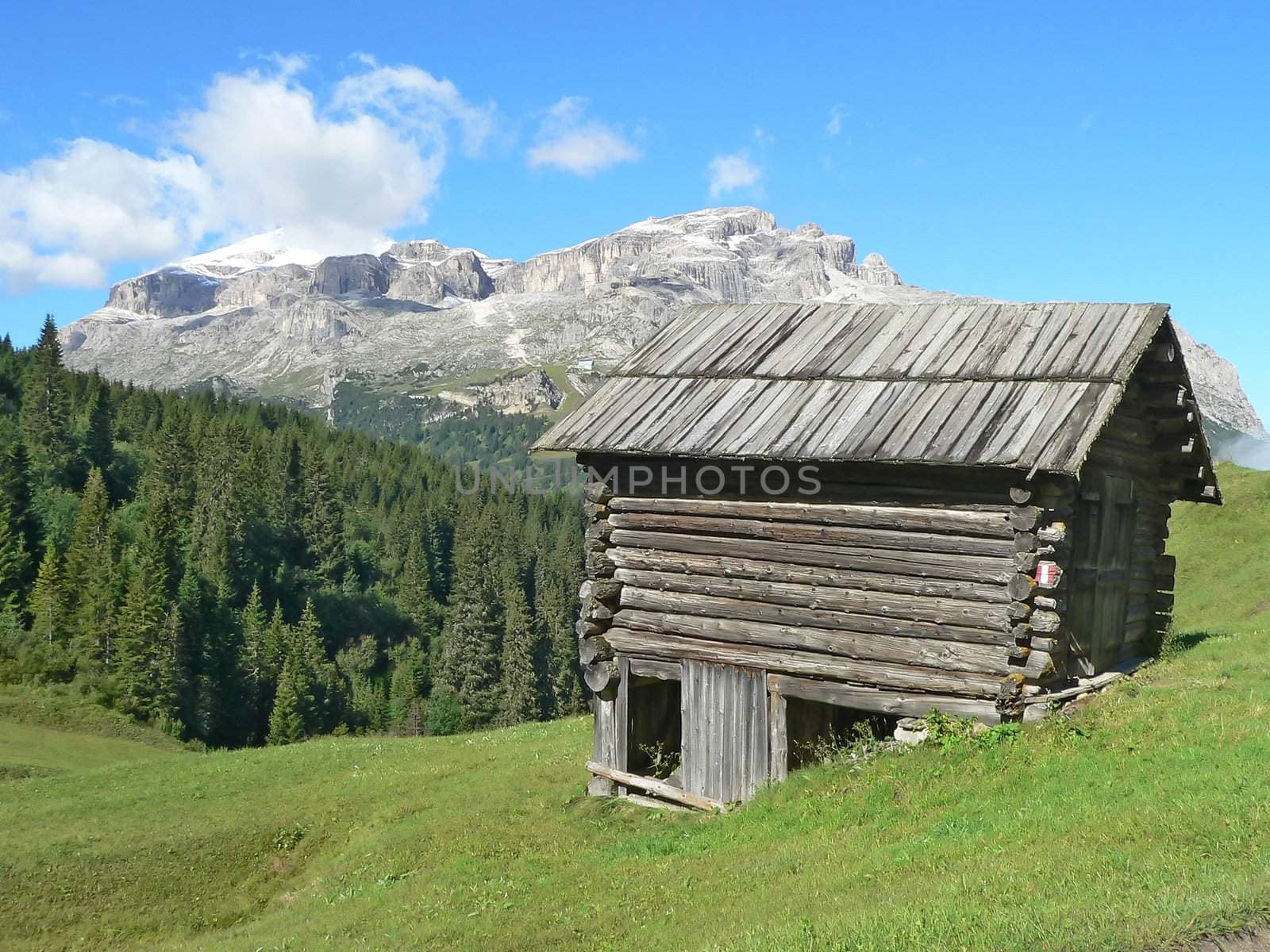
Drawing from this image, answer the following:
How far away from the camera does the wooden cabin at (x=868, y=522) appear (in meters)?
15.7

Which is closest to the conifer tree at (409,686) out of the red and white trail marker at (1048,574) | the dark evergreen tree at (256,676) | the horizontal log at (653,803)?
the dark evergreen tree at (256,676)

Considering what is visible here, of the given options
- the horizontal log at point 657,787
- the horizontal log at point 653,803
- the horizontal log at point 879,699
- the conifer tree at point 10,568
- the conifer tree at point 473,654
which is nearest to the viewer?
the horizontal log at point 879,699

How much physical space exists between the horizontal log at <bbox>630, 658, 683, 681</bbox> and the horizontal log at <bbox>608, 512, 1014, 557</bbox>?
2.44 meters

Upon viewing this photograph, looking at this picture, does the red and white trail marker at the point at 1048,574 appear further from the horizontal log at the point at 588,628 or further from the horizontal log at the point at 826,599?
the horizontal log at the point at 588,628

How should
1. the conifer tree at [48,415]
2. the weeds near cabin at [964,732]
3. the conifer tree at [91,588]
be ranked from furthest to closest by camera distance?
the conifer tree at [48,415], the conifer tree at [91,588], the weeds near cabin at [964,732]

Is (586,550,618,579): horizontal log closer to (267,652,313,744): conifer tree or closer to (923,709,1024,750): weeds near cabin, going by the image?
(923,709,1024,750): weeds near cabin

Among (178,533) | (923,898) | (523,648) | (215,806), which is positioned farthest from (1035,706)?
(178,533)

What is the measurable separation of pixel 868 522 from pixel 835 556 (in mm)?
798

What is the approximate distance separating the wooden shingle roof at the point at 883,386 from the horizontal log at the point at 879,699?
3.74 metres

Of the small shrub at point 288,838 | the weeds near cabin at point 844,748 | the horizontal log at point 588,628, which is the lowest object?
the small shrub at point 288,838

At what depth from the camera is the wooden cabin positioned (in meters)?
15.7

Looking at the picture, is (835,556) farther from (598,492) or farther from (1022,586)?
(598,492)

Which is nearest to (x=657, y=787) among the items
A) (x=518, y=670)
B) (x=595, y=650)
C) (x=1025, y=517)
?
(x=595, y=650)

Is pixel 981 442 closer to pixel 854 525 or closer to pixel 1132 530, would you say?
pixel 854 525
